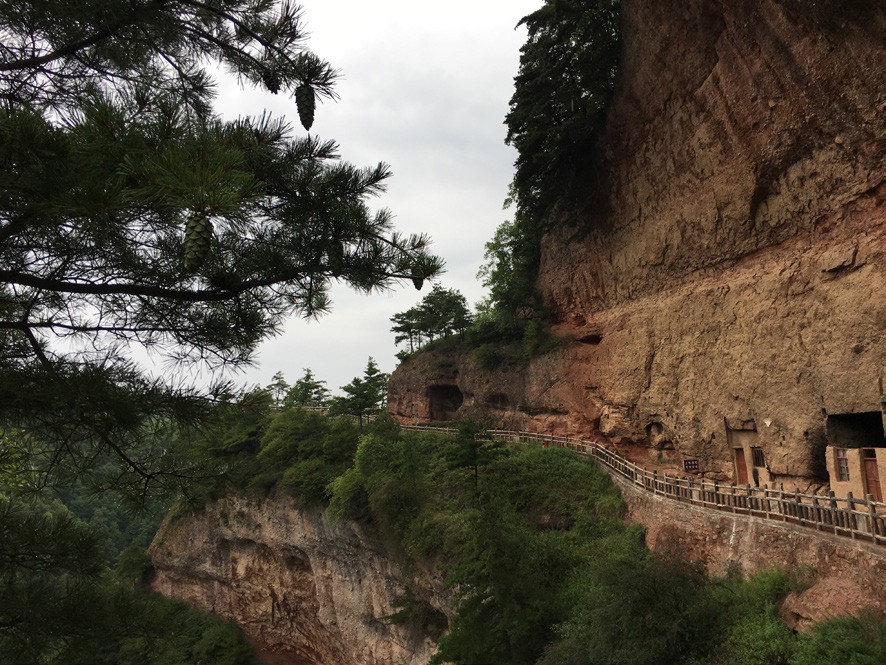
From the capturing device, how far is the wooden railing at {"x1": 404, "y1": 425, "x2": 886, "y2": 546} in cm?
941

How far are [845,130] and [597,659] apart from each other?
1307 cm

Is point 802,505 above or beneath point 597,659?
above

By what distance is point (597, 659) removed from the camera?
398 inches

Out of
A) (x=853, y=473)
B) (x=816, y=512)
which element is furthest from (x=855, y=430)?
(x=816, y=512)

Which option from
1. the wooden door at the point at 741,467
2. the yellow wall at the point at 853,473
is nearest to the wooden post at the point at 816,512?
the yellow wall at the point at 853,473

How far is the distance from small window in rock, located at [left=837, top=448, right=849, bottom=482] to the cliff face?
2.29 feet

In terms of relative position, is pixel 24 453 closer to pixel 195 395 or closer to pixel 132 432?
pixel 132 432

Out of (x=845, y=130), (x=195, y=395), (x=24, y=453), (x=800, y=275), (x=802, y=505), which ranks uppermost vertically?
(x=845, y=130)

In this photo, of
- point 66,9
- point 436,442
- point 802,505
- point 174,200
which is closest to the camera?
point 174,200

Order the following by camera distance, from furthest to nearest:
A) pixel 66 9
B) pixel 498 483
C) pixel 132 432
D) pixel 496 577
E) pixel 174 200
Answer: pixel 498 483
pixel 496 577
pixel 132 432
pixel 66 9
pixel 174 200

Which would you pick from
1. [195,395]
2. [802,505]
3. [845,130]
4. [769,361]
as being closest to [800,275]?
[769,361]

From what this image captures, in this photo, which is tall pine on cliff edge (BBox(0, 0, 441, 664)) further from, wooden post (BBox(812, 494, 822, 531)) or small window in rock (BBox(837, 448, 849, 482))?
small window in rock (BBox(837, 448, 849, 482))

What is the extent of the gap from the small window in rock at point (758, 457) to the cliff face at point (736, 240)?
519 mm

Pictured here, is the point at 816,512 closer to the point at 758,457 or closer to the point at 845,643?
the point at 845,643
